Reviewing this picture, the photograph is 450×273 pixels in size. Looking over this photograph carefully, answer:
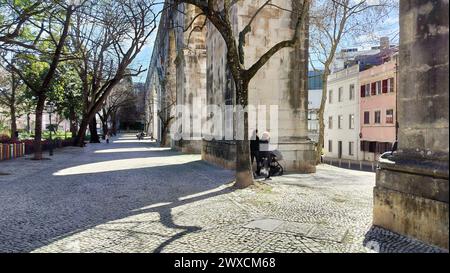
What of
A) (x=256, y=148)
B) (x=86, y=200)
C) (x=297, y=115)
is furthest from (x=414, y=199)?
(x=297, y=115)

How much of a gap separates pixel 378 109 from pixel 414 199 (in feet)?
116

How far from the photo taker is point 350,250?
A: 192 inches

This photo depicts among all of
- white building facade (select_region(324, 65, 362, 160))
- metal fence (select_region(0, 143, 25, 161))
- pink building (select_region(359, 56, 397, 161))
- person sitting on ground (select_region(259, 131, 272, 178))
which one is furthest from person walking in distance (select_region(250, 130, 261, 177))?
white building facade (select_region(324, 65, 362, 160))

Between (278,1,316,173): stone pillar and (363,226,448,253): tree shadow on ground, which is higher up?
(278,1,316,173): stone pillar

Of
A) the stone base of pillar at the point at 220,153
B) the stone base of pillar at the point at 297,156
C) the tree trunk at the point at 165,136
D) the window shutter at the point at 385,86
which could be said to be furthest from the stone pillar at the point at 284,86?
the window shutter at the point at 385,86

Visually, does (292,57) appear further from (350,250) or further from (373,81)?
(373,81)

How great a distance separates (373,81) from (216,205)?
114ft

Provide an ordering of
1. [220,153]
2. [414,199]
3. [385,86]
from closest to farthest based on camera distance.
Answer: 1. [414,199]
2. [220,153]
3. [385,86]

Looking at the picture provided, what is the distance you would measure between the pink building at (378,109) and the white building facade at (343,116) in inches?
49.1

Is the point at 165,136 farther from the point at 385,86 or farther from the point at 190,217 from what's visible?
the point at 190,217

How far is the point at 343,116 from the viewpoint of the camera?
4469 cm

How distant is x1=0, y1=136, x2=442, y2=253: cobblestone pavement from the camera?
5074 millimetres

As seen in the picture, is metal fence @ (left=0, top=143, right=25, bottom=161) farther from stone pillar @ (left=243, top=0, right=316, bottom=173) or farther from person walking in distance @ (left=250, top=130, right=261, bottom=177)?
person walking in distance @ (left=250, top=130, right=261, bottom=177)

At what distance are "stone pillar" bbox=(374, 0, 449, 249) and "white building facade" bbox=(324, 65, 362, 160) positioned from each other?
37.5 meters
